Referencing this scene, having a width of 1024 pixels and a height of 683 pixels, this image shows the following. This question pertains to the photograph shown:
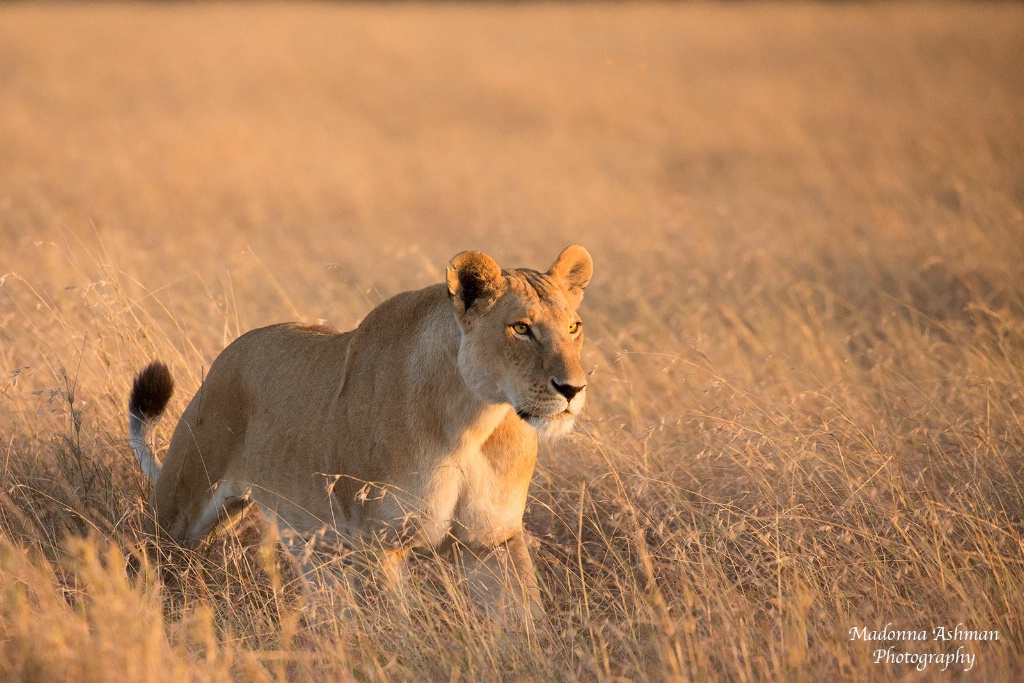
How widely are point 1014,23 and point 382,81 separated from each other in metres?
14.0

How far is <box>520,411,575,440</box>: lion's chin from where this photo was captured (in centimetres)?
383

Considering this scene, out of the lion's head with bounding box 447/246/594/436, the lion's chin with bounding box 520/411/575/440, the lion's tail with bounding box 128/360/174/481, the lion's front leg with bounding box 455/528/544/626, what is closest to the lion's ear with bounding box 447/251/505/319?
the lion's head with bounding box 447/246/594/436

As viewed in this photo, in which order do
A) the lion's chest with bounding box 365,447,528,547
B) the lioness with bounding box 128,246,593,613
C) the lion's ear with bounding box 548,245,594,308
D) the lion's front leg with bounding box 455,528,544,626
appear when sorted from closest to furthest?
the lioness with bounding box 128,246,593,613
the lion's chest with bounding box 365,447,528,547
the lion's front leg with bounding box 455,528,544,626
the lion's ear with bounding box 548,245,594,308

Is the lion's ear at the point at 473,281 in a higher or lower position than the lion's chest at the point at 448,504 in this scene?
higher

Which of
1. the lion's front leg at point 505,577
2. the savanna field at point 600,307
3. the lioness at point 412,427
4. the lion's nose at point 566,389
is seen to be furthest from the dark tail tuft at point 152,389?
the lion's nose at point 566,389

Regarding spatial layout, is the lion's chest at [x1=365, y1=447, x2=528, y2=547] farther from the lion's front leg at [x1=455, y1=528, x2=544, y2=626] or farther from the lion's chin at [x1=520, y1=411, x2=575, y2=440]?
the lion's chin at [x1=520, y1=411, x2=575, y2=440]

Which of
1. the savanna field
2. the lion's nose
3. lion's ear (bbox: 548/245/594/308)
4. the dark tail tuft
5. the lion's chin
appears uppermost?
lion's ear (bbox: 548/245/594/308)

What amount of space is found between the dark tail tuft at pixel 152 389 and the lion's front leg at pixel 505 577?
5.08 ft

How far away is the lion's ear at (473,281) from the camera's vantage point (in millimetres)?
3967

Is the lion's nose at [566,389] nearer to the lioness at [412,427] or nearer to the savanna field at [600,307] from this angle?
the lioness at [412,427]

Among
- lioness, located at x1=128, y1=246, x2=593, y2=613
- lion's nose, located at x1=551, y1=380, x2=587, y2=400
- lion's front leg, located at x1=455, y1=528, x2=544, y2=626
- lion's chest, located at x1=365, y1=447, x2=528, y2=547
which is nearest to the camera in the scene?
lion's nose, located at x1=551, y1=380, x2=587, y2=400

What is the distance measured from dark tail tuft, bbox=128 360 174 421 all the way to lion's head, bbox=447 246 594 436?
1588 millimetres

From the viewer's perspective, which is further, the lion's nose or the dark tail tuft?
the dark tail tuft

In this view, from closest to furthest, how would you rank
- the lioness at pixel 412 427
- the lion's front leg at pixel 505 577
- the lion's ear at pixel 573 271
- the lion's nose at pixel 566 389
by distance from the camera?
the lion's nose at pixel 566 389 < the lioness at pixel 412 427 < the lion's front leg at pixel 505 577 < the lion's ear at pixel 573 271
